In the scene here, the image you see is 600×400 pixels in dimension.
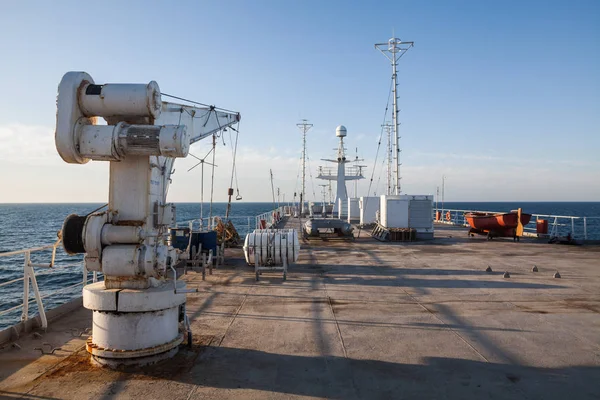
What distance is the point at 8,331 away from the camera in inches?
258

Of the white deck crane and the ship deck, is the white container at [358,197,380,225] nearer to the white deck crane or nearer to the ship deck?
the ship deck

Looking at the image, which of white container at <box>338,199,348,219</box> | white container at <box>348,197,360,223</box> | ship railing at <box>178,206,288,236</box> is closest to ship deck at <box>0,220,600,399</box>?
ship railing at <box>178,206,288,236</box>

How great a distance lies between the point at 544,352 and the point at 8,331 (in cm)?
817

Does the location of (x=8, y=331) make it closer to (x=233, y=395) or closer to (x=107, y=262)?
(x=107, y=262)

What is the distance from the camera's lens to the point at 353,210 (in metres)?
36.9

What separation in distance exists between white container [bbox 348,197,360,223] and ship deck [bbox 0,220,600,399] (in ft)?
79.2

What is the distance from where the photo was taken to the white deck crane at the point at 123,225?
5586 mm

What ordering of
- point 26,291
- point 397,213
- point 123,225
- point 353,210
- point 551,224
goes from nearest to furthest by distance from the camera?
point 123,225, point 26,291, point 551,224, point 397,213, point 353,210

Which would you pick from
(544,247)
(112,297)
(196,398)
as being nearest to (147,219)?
(112,297)

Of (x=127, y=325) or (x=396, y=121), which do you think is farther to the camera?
(x=396, y=121)

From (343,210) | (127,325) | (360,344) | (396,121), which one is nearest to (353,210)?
(343,210)

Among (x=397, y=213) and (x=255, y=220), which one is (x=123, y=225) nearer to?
(x=397, y=213)

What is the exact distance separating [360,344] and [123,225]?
13.0 ft

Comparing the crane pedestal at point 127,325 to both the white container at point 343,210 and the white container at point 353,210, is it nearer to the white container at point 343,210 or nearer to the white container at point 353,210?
the white container at point 353,210
